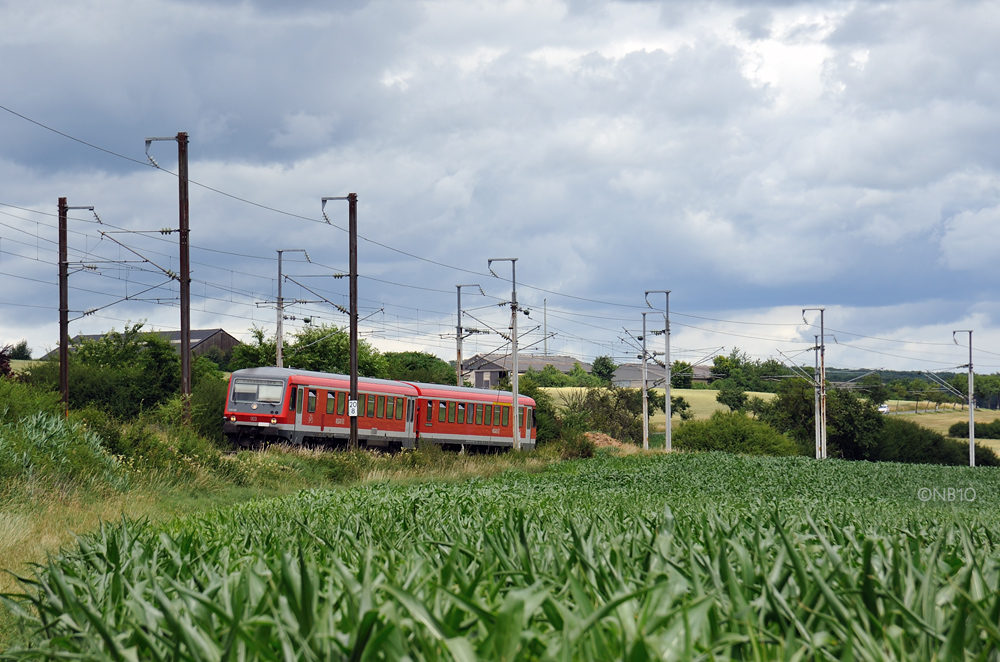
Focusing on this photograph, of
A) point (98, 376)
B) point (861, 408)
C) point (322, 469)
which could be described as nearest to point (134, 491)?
point (322, 469)

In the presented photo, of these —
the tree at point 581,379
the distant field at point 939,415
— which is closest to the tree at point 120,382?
the tree at point 581,379

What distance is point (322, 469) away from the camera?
78.8 feet

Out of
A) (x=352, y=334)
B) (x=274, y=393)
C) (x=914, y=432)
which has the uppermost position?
(x=352, y=334)

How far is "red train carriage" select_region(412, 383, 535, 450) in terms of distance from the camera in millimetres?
35416

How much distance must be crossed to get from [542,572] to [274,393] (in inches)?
1102

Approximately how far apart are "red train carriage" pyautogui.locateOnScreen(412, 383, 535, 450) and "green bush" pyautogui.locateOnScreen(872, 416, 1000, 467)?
51.5m

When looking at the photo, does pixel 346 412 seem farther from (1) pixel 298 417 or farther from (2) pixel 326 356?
(2) pixel 326 356

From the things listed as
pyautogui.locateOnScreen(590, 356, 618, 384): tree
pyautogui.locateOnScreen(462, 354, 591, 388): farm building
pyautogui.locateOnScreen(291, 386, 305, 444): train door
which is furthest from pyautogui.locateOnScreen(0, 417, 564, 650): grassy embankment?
pyautogui.locateOnScreen(590, 356, 618, 384): tree

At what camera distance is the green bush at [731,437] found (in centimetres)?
5747

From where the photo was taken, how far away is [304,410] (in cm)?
3045

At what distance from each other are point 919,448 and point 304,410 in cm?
6834

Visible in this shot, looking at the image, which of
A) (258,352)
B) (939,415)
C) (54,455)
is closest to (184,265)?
(54,455)

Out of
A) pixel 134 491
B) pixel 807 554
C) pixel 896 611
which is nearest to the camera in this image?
pixel 896 611

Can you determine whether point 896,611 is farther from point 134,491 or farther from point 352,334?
point 352,334
